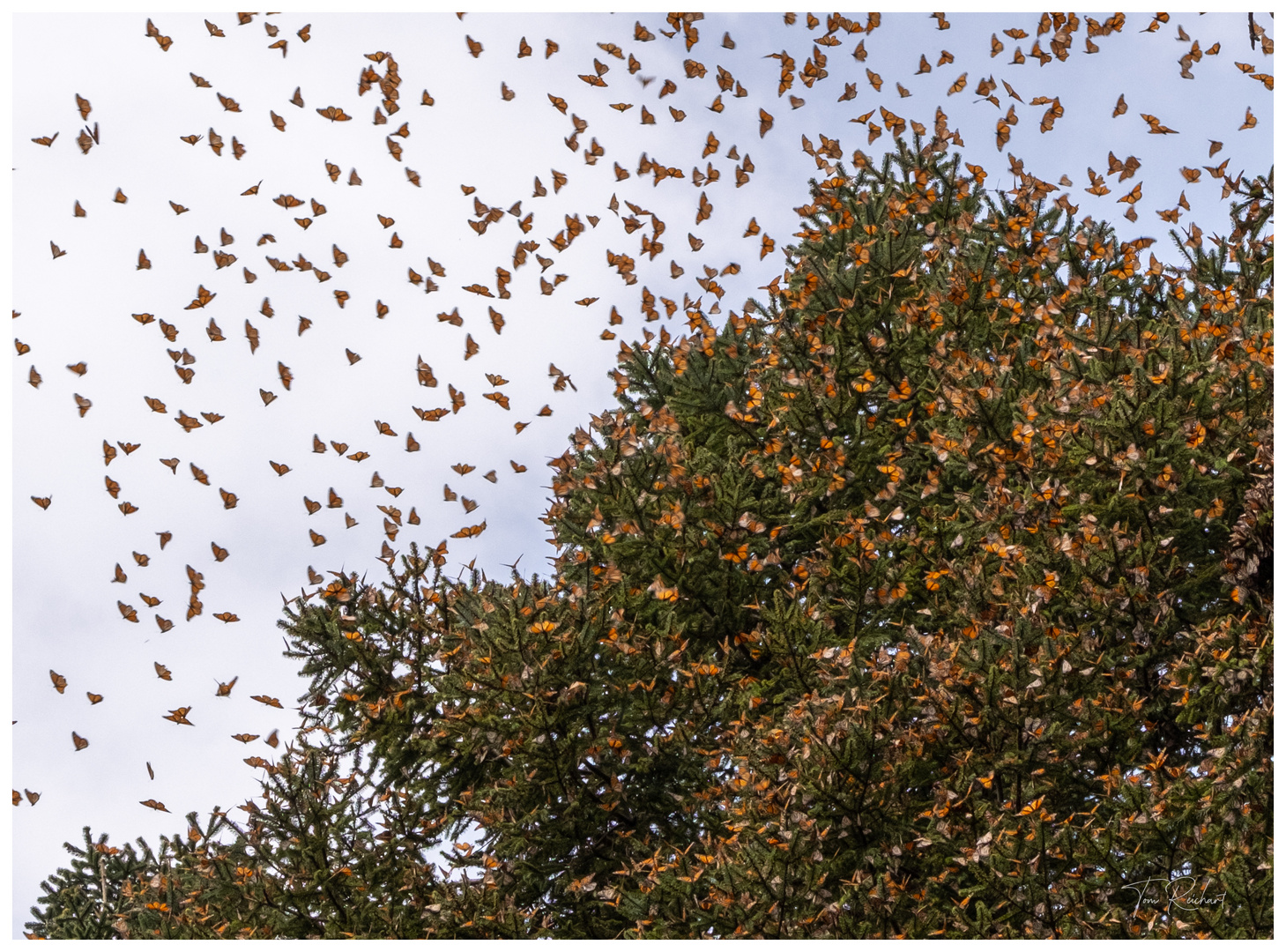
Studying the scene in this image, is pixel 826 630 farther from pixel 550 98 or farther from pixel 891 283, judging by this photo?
pixel 550 98

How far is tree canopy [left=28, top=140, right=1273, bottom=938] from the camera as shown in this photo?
6480 millimetres

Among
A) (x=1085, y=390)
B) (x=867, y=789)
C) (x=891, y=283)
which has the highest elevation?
(x=891, y=283)

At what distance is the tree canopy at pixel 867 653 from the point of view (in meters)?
6.48

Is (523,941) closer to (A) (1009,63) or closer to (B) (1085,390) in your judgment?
(B) (1085,390)

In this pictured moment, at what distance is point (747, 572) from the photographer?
8859 mm

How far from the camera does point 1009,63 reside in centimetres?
988

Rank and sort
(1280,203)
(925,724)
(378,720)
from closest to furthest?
(925,724) < (1280,203) < (378,720)

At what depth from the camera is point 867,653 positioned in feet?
26.5

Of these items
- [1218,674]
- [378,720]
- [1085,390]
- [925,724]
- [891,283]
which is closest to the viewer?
[1218,674]

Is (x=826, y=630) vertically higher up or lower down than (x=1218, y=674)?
higher up

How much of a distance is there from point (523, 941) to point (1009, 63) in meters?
8.31

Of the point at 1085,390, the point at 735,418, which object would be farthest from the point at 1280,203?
the point at 735,418

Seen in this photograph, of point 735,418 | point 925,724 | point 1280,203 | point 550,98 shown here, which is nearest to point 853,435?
point 735,418

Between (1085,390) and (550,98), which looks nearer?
(1085,390)
